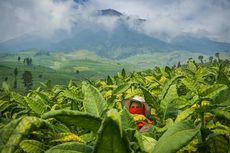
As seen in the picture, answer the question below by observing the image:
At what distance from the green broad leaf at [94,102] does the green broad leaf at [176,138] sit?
2.77ft

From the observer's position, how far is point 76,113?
5.79 ft

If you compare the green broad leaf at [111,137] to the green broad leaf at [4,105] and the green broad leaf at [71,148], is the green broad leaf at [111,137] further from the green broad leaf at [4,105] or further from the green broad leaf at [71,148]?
the green broad leaf at [4,105]

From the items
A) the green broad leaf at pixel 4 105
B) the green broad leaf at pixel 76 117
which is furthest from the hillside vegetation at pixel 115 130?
the green broad leaf at pixel 4 105

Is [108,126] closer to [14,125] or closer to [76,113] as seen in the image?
[76,113]

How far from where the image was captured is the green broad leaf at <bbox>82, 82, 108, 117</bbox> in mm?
2539

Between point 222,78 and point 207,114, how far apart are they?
0.66 meters

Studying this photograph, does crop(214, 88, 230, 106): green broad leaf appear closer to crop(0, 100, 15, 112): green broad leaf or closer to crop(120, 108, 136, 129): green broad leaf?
crop(120, 108, 136, 129): green broad leaf

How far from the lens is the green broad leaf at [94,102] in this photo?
8.33 ft

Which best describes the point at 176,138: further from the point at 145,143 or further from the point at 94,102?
the point at 94,102

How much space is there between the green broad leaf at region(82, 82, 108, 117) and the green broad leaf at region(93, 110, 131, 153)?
1.01 meters

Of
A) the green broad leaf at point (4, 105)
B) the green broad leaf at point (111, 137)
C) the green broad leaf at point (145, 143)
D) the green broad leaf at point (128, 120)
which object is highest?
the green broad leaf at point (111, 137)

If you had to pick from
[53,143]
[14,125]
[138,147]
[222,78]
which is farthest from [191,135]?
[222,78]

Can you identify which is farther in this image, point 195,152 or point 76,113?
point 195,152

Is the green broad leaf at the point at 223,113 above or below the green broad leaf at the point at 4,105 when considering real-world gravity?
above
